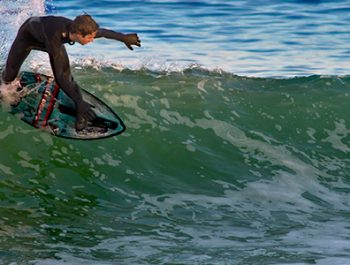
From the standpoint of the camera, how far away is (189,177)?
11.3 metres

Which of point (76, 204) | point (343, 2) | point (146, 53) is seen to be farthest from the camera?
point (343, 2)

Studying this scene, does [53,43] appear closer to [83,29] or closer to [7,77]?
[83,29]

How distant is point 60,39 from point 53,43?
0.24ft

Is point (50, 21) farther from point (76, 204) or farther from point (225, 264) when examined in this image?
point (225, 264)

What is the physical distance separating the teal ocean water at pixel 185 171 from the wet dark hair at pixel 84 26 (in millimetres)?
1767

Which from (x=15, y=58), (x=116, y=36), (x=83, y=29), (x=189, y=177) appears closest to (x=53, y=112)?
(x=15, y=58)

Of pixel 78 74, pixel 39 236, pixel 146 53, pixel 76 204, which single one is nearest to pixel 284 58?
pixel 146 53

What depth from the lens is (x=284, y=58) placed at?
18.2 meters

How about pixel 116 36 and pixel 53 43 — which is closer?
pixel 116 36

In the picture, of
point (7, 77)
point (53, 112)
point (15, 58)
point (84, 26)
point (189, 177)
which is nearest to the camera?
point (84, 26)

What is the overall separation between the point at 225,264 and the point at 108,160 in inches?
141

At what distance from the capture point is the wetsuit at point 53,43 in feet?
30.9

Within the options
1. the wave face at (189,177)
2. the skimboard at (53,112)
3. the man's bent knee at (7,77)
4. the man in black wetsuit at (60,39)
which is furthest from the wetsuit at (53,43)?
the wave face at (189,177)

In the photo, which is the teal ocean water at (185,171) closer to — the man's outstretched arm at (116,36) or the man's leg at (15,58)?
the man's leg at (15,58)
